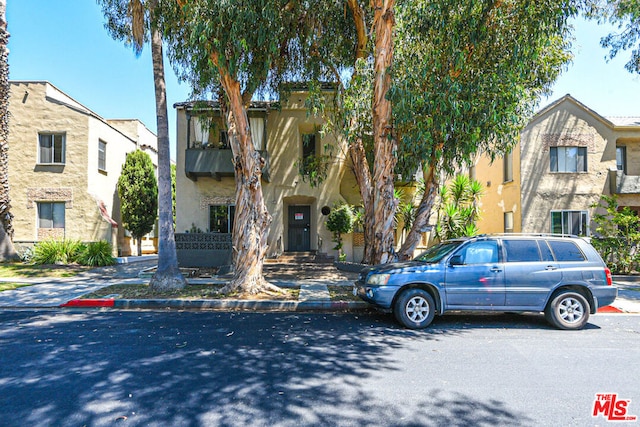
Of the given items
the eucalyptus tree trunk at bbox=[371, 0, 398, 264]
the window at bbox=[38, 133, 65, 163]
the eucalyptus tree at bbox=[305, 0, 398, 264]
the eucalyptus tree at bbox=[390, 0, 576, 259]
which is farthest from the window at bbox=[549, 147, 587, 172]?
the window at bbox=[38, 133, 65, 163]

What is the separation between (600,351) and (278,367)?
4.91 metres

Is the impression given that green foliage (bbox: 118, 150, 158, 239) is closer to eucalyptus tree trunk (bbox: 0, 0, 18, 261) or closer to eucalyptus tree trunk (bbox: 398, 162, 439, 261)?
eucalyptus tree trunk (bbox: 0, 0, 18, 261)

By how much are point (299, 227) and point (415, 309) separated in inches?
441

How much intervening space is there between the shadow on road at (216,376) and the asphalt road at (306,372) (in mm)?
19

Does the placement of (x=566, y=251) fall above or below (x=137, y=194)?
below

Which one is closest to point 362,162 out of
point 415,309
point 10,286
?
point 415,309

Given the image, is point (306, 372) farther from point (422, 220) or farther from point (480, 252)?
point (422, 220)

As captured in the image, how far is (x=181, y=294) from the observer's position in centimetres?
995

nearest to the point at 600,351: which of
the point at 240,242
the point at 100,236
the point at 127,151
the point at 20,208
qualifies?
the point at 240,242

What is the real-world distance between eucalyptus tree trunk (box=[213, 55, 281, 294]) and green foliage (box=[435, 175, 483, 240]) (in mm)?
8721

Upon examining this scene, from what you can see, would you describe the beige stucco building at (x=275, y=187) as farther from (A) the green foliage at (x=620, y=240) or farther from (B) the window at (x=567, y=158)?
(A) the green foliage at (x=620, y=240)

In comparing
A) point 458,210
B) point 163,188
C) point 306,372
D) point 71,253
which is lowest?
point 306,372

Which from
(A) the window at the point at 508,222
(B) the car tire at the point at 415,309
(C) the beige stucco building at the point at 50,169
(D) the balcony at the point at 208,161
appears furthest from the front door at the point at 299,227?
(B) the car tire at the point at 415,309

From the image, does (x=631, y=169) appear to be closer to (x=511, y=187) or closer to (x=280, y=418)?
(x=511, y=187)
